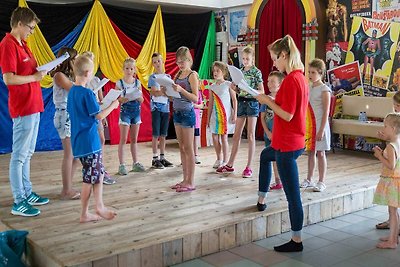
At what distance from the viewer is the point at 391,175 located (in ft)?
11.1

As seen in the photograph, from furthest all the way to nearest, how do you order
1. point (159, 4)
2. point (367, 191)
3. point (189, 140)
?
point (159, 4), point (367, 191), point (189, 140)

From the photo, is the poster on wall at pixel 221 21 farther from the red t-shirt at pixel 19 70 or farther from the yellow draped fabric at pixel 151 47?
the red t-shirt at pixel 19 70

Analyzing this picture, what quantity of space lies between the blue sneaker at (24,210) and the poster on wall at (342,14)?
17.3 feet

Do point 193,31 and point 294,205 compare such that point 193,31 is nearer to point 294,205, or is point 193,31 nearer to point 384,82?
point 384,82

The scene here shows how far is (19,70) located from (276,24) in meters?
5.08

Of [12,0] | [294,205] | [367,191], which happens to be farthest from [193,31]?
[294,205]

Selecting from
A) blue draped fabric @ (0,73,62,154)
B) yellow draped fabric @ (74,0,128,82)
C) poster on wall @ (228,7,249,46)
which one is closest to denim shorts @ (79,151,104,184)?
blue draped fabric @ (0,73,62,154)

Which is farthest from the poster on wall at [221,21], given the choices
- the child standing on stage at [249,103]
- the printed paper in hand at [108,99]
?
the printed paper in hand at [108,99]

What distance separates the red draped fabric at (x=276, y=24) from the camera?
7241mm

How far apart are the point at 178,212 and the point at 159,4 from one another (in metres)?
5.37

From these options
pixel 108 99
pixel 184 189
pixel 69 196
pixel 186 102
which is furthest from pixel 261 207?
pixel 69 196

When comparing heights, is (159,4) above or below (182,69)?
above

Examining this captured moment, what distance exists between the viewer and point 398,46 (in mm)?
6172

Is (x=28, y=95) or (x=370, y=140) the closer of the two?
(x=28, y=95)
